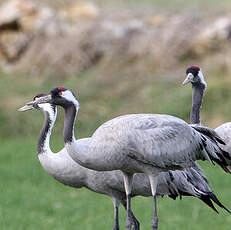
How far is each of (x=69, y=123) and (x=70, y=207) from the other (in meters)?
5.71

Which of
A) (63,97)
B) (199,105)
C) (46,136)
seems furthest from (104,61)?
(63,97)

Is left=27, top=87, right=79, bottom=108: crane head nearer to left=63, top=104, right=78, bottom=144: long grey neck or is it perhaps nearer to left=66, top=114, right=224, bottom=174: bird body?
left=63, top=104, right=78, bottom=144: long grey neck

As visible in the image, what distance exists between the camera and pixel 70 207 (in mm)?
11664

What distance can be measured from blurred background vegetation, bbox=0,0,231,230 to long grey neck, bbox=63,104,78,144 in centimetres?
723

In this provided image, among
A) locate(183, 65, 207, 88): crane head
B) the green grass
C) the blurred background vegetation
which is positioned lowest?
the green grass

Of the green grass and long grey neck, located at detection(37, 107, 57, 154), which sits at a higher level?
long grey neck, located at detection(37, 107, 57, 154)

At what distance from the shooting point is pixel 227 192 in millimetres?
12445

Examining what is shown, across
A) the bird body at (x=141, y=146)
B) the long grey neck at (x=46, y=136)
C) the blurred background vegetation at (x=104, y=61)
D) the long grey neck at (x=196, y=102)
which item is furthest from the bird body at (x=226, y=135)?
the blurred background vegetation at (x=104, y=61)

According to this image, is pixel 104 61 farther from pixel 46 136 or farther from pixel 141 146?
pixel 141 146

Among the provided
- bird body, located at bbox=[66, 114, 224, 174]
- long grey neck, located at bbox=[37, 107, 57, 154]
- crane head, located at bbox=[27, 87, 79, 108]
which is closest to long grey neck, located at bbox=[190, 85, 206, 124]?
bird body, located at bbox=[66, 114, 224, 174]

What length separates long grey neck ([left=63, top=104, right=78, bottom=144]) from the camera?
240 inches

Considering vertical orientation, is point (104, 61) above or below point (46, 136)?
below

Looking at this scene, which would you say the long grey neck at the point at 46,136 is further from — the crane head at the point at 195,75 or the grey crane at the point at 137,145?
the crane head at the point at 195,75

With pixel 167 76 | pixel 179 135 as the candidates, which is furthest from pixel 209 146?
pixel 167 76
